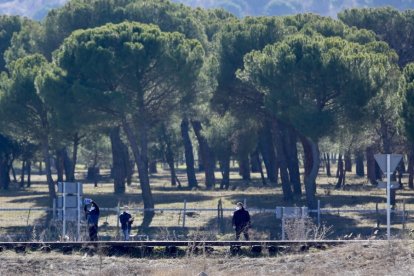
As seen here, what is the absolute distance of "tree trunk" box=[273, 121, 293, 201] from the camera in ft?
171

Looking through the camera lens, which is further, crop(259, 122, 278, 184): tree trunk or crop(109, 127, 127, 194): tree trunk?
crop(259, 122, 278, 184): tree trunk

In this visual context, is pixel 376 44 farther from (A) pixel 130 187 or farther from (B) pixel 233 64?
(A) pixel 130 187

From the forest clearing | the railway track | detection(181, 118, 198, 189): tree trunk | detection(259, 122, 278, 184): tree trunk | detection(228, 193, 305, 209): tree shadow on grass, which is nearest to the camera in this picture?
the railway track

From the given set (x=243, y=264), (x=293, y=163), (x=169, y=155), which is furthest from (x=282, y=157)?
(x=243, y=264)

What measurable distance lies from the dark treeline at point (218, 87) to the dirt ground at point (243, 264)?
19.1 meters

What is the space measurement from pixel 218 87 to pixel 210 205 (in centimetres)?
731

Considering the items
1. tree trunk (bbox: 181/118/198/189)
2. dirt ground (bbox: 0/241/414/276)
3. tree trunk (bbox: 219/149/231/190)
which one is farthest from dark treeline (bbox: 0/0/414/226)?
dirt ground (bbox: 0/241/414/276)

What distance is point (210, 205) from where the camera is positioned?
49094 mm

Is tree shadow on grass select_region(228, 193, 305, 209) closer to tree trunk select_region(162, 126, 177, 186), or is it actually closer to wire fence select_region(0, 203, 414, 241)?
wire fence select_region(0, 203, 414, 241)

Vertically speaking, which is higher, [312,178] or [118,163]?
[118,163]

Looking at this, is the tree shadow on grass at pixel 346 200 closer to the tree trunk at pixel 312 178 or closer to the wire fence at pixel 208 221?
the tree trunk at pixel 312 178

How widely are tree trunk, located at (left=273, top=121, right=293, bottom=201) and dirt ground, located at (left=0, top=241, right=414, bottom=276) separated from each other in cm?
2680

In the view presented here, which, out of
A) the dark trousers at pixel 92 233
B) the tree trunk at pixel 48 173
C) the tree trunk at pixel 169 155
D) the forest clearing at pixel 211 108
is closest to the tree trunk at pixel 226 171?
the forest clearing at pixel 211 108

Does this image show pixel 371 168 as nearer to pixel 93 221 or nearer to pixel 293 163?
pixel 293 163
